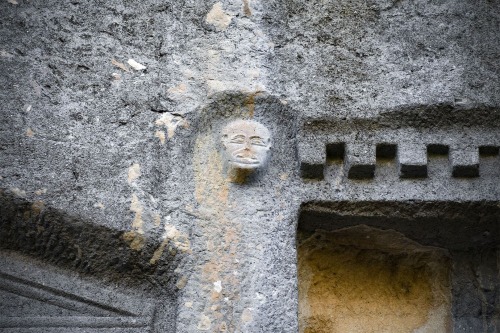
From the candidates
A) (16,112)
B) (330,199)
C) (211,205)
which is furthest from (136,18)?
(330,199)

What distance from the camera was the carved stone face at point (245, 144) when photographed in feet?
7.68

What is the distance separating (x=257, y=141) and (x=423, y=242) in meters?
0.60

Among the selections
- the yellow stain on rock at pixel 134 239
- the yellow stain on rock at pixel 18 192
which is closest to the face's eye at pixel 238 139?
the yellow stain on rock at pixel 134 239

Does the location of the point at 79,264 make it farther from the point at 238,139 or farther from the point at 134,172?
the point at 238,139

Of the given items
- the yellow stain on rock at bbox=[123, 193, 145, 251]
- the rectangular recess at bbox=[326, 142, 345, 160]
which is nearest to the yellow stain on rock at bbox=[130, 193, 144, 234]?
the yellow stain on rock at bbox=[123, 193, 145, 251]

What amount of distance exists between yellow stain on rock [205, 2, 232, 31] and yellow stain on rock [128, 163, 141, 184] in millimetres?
549

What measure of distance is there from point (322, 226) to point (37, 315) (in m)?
0.86

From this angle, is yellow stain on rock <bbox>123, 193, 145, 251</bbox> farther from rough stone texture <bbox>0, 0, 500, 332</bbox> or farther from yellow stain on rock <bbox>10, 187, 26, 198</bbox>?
yellow stain on rock <bbox>10, 187, 26, 198</bbox>

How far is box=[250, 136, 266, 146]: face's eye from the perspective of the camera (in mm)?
2373

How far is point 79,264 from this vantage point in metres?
2.26

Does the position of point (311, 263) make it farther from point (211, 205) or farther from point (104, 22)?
point (104, 22)

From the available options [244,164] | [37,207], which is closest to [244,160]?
[244,164]

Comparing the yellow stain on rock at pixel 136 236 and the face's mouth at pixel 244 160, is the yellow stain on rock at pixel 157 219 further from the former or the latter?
the face's mouth at pixel 244 160

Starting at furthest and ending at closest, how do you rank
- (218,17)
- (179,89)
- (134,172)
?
(218,17) < (179,89) < (134,172)
